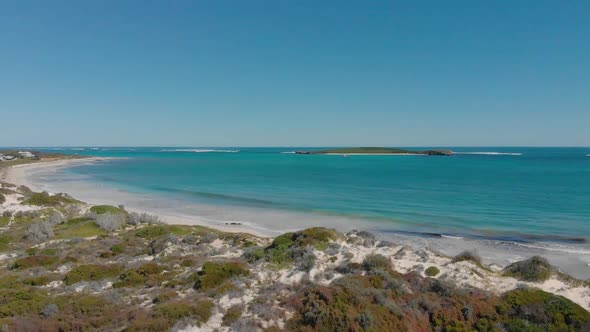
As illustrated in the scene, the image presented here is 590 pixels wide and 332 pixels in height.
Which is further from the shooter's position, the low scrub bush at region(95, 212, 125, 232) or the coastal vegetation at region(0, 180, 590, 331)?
the low scrub bush at region(95, 212, 125, 232)

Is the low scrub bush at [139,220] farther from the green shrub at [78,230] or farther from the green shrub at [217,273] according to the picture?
the green shrub at [217,273]

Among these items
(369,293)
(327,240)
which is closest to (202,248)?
(327,240)

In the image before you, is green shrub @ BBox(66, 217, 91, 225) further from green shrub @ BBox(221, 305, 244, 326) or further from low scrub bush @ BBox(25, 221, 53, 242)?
green shrub @ BBox(221, 305, 244, 326)

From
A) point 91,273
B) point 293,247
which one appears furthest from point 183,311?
point 293,247

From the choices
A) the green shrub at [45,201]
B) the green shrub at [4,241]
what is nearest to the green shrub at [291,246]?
the green shrub at [4,241]

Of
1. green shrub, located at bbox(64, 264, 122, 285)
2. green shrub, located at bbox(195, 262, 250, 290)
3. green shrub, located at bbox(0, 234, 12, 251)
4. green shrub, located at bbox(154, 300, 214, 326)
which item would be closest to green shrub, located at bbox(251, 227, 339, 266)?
green shrub, located at bbox(195, 262, 250, 290)

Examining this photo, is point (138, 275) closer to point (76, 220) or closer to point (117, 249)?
point (117, 249)

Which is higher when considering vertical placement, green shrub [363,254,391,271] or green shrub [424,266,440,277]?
green shrub [363,254,391,271]
